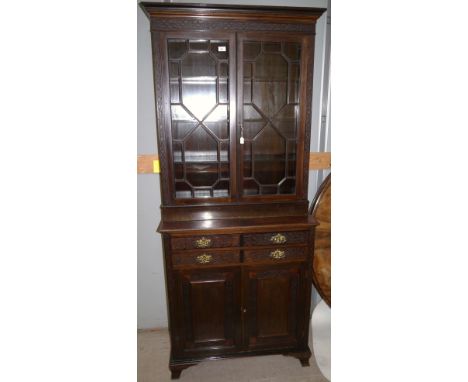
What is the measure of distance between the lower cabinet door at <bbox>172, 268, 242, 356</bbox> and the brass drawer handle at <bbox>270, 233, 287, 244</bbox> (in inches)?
10.8

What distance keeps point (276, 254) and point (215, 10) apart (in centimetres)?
138

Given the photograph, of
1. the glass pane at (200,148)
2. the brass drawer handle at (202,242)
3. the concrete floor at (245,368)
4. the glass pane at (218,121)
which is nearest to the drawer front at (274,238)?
the brass drawer handle at (202,242)

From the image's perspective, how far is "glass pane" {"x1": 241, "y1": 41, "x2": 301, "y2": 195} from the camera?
5.09ft

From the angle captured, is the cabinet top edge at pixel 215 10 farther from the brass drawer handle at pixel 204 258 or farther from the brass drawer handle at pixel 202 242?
the brass drawer handle at pixel 204 258

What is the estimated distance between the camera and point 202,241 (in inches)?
60.1

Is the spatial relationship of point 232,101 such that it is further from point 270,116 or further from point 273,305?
Answer: point 273,305

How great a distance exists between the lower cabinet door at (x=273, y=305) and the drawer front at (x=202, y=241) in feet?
0.72

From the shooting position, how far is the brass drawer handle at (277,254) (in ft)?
5.20

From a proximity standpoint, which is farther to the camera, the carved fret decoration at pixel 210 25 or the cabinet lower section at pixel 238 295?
the cabinet lower section at pixel 238 295

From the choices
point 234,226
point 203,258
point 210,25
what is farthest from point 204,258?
point 210,25

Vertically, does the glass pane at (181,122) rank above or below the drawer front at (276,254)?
above

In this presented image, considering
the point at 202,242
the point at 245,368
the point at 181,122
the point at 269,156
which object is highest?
the point at 181,122
